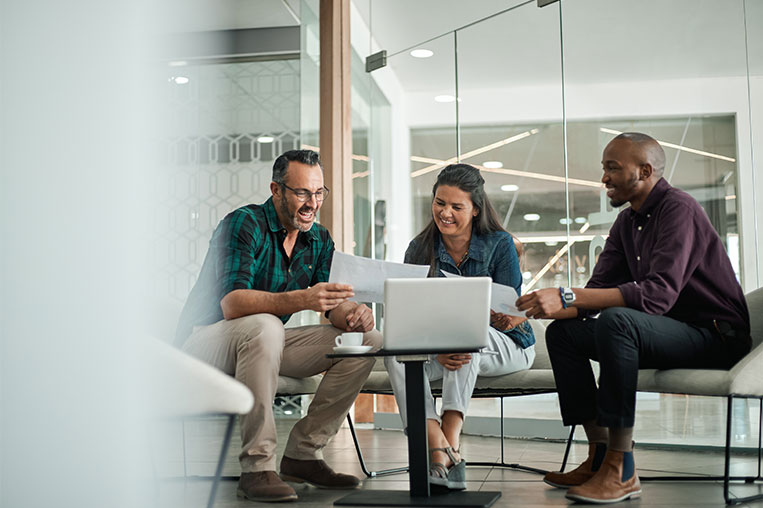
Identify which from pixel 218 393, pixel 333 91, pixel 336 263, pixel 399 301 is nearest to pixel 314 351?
pixel 336 263

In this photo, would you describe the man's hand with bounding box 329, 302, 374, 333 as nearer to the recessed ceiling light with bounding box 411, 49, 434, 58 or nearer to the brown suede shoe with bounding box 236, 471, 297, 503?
the brown suede shoe with bounding box 236, 471, 297, 503

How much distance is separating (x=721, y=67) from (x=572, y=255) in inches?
42.4

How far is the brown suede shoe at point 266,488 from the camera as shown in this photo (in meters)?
2.17

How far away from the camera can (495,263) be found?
8.88ft

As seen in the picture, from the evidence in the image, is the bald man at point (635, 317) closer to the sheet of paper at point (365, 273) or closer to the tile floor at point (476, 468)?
the tile floor at point (476, 468)

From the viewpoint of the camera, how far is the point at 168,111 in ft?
2.97

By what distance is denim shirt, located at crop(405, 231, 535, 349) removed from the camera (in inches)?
106

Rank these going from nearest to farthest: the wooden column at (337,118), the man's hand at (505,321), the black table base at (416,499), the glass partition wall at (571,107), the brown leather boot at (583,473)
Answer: the black table base at (416,499) < the brown leather boot at (583,473) < the man's hand at (505,321) < the glass partition wall at (571,107) < the wooden column at (337,118)

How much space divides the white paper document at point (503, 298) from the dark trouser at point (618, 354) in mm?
230

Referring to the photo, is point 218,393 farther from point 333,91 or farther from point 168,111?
point 333,91

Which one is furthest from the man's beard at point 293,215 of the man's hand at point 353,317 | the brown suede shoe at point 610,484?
the brown suede shoe at point 610,484

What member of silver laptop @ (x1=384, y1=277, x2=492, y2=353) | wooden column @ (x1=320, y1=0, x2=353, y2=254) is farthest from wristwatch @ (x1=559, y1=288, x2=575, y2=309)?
wooden column @ (x1=320, y1=0, x2=353, y2=254)

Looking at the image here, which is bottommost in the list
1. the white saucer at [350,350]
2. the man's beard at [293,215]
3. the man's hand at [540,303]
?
the white saucer at [350,350]

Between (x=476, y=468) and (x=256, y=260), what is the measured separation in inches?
44.4
